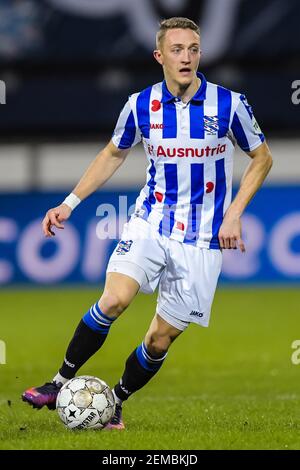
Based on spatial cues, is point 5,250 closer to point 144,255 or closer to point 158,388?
point 158,388

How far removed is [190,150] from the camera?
21.3ft

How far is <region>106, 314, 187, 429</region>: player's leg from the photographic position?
654 cm

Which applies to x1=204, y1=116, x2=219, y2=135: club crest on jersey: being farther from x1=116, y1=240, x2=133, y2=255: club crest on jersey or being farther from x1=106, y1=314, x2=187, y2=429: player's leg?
x1=106, y1=314, x2=187, y2=429: player's leg

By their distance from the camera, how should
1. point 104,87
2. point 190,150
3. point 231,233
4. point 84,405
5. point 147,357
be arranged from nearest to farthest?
point 84,405 < point 231,233 < point 190,150 < point 147,357 < point 104,87

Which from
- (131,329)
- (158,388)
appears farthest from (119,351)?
(158,388)

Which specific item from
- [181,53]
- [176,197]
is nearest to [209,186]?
[176,197]

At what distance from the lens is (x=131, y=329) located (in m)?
12.8

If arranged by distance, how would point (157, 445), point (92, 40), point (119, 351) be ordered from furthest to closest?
1. point (92, 40)
2. point (119, 351)
3. point (157, 445)

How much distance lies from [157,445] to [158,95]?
2.06 m

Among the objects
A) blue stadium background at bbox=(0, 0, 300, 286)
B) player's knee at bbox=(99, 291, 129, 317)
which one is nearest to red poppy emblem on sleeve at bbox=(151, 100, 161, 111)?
player's knee at bbox=(99, 291, 129, 317)

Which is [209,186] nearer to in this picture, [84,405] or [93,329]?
[93,329]

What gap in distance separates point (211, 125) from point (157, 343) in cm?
128

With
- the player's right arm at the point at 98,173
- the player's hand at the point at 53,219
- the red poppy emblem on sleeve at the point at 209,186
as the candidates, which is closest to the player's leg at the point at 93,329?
the player's hand at the point at 53,219

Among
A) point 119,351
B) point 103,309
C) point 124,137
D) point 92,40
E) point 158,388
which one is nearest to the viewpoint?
point 103,309
